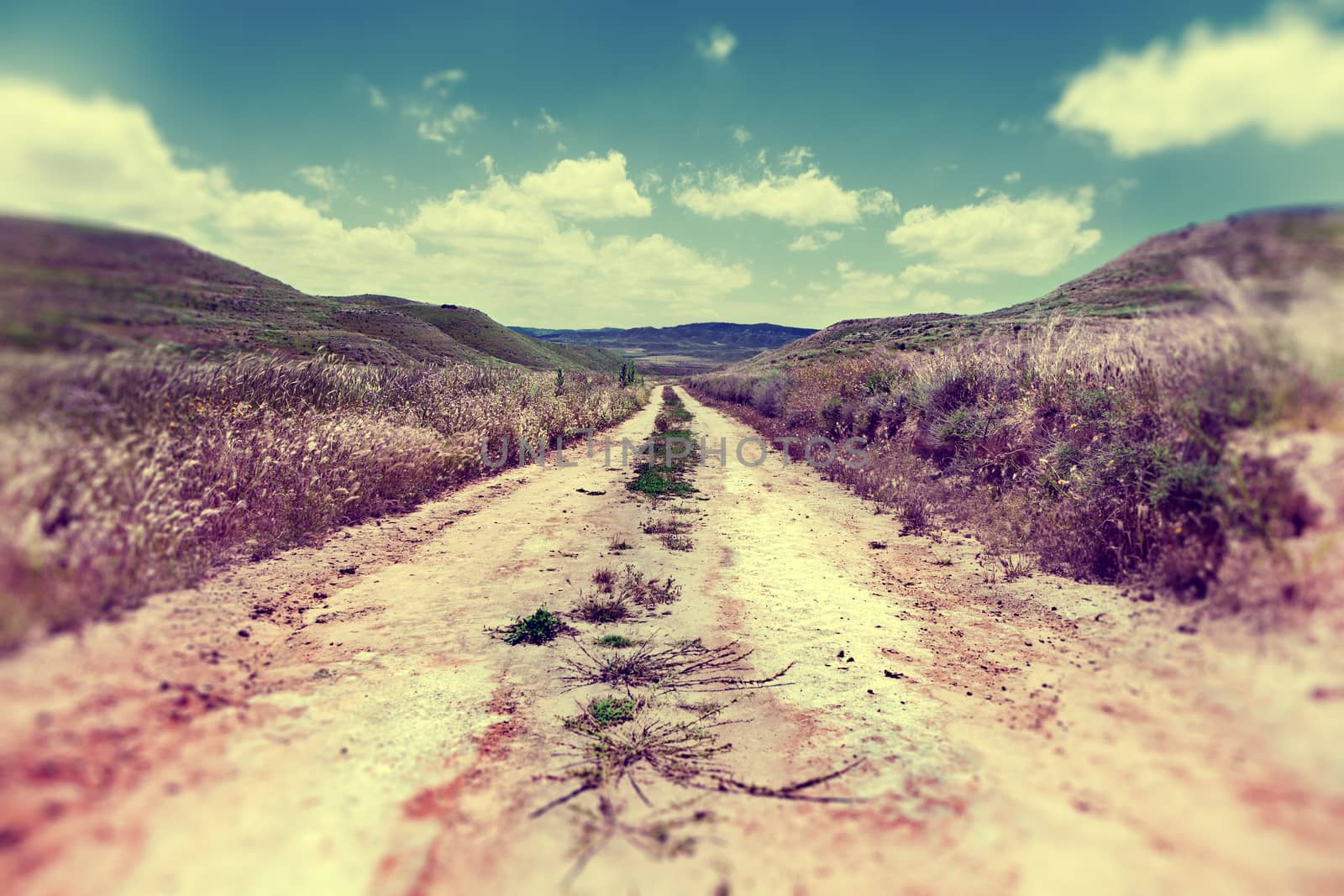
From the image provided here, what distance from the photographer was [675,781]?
10.6 ft

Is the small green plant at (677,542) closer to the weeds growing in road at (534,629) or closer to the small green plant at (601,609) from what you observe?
the small green plant at (601,609)

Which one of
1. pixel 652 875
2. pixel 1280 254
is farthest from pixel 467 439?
pixel 1280 254

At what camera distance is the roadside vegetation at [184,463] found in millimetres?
2914

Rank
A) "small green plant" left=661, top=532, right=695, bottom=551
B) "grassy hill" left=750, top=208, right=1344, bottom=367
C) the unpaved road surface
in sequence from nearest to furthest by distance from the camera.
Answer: the unpaved road surface → "grassy hill" left=750, top=208, right=1344, bottom=367 → "small green plant" left=661, top=532, right=695, bottom=551

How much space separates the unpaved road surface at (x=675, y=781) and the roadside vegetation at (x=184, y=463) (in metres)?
0.34

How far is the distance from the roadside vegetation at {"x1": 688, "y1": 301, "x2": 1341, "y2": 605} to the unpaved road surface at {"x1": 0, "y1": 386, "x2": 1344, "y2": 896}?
0.58 m

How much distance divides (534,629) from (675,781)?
2.11 metres

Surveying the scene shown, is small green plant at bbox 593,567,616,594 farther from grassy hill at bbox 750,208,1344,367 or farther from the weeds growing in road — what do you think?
grassy hill at bbox 750,208,1344,367

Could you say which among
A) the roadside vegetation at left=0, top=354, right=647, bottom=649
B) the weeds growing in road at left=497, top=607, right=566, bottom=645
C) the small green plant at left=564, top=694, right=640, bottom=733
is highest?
the roadside vegetation at left=0, top=354, right=647, bottom=649

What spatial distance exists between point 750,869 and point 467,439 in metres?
10.4

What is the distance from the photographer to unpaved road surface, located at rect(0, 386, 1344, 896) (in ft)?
7.55

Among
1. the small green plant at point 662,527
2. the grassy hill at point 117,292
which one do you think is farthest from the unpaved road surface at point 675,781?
the small green plant at point 662,527

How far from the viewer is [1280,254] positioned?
363 cm

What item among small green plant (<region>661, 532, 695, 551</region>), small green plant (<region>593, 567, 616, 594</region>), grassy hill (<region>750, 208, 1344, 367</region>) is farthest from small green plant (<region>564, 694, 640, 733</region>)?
grassy hill (<region>750, 208, 1344, 367</region>)
